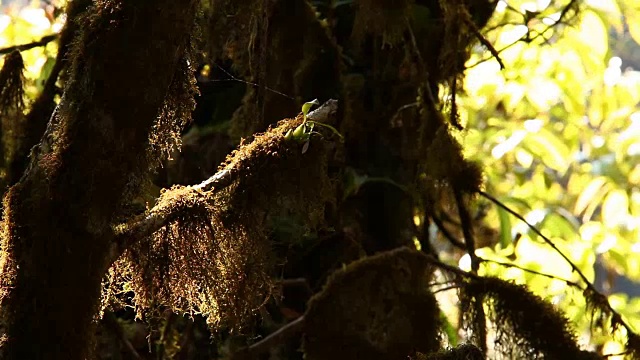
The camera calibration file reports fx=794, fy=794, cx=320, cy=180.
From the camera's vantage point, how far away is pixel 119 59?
736 millimetres

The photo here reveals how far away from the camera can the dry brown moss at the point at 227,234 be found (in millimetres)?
868

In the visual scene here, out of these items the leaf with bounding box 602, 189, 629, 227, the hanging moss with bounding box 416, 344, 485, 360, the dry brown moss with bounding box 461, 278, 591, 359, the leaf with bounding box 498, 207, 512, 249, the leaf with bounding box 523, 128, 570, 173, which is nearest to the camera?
the hanging moss with bounding box 416, 344, 485, 360

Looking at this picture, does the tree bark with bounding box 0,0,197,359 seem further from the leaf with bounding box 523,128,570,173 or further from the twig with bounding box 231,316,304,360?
the leaf with bounding box 523,128,570,173

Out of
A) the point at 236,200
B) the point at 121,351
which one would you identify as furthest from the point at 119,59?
the point at 121,351

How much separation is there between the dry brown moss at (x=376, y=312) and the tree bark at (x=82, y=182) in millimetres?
575

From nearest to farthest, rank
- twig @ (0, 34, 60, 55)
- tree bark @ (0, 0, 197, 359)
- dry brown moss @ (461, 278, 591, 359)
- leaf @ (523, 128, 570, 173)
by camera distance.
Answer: tree bark @ (0, 0, 197, 359) < dry brown moss @ (461, 278, 591, 359) < twig @ (0, 34, 60, 55) < leaf @ (523, 128, 570, 173)

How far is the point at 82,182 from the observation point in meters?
0.72

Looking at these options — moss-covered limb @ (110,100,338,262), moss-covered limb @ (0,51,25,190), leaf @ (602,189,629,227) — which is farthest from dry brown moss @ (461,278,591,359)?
leaf @ (602,189,629,227)

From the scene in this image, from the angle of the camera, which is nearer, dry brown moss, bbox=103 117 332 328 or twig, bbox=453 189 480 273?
dry brown moss, bbox=103 117 332 328

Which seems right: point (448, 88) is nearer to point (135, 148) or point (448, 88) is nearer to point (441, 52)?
point (441, 52)

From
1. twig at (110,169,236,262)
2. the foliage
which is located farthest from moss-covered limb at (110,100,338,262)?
the foliage

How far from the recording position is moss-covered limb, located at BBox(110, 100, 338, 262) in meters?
0.80

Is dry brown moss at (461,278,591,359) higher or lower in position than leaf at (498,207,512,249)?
lower

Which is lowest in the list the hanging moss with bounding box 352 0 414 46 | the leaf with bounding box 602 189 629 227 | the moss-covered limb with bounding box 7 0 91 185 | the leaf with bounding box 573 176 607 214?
the moss-covered limb with bounding box 7 0 91 185
